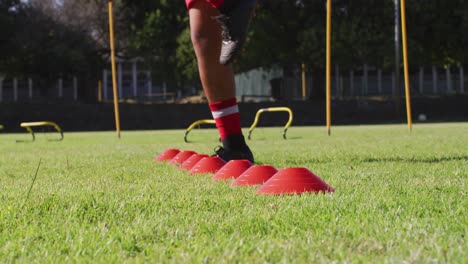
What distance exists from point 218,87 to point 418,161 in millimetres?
1677

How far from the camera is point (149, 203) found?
3498mm

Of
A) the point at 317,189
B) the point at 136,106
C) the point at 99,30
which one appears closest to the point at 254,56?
the point at 136,106

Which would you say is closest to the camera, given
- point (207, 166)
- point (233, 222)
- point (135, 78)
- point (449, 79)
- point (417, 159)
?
point (233, 222)

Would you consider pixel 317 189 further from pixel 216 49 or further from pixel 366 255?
pixel 216 49

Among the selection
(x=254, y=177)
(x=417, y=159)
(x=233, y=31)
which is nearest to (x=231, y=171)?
(x=254, y=177)

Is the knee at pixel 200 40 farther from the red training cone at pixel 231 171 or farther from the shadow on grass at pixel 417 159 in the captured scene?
the shadow on grass at pixel 417 159

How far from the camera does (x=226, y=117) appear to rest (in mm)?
5902

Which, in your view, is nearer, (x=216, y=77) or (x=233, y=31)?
(x=233, y=31)

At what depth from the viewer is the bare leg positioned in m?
5.70

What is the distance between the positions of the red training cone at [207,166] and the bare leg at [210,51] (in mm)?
643

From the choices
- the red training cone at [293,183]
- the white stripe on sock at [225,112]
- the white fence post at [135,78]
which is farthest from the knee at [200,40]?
the white fence post at [135,78]

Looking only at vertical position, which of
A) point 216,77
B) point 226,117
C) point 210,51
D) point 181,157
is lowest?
point 181,157

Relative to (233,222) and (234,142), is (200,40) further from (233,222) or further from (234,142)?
(233,222)

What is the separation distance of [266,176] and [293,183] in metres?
0.55
